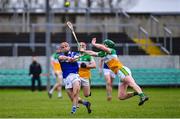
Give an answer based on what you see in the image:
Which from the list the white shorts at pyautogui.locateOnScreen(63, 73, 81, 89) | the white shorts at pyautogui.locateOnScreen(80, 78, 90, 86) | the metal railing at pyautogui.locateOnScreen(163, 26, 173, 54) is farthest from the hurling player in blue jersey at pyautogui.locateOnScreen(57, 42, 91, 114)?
the metal railing at pyautogui.locateOnScreen(163, 26, 173, 54)

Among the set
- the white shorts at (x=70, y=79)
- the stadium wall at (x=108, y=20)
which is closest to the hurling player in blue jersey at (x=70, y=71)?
the white shorts at (x=70, y=79)

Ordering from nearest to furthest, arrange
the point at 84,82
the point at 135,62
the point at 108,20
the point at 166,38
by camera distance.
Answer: the point at 84,82 → the point at 135,62 → the point at 166,38 → the point at 108,20

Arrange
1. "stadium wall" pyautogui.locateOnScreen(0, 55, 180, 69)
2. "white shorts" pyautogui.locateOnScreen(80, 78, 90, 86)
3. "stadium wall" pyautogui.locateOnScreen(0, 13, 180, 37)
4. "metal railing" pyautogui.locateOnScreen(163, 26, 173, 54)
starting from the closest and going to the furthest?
"white shorts" pyautogui.locateOnScreen(80, 78, 90, 86) < "stadium wall" pyautogui.locateOnScreen(0, 55, 180, 69) < "metal railing" pyautogui.locateOnScreen(163, 26, 173, 54) < "stadium wall" pyautogui.locateOnScreen(0, 13, 180, 37)

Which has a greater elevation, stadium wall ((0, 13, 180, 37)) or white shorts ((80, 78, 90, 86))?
stadium wall ((0, 13, 180, 37))

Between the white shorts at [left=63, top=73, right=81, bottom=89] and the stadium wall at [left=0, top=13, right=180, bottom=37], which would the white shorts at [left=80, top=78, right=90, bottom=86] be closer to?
→ the white shorts at [left=63, top=73, right=81, bottom=89]

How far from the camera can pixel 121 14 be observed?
178 ft

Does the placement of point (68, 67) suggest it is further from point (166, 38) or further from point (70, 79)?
point (166, 38)

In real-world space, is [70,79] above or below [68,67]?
below

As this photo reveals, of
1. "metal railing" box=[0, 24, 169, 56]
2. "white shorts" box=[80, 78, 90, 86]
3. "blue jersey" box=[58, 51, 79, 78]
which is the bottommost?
Answer: "white shorts" box=[80, 78, 90, 86]

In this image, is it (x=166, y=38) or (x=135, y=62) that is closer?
(x=135, y=62)

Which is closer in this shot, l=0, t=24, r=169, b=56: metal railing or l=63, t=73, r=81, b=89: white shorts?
l=63, t=73, r=81, b=89: white shorts

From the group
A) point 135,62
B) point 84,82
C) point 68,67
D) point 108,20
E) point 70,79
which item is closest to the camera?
point 70,79

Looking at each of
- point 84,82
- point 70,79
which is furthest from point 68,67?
point 84,82

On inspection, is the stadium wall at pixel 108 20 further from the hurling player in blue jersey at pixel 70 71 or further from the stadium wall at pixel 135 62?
the hurling player in blue jersey at pixel 70 71
